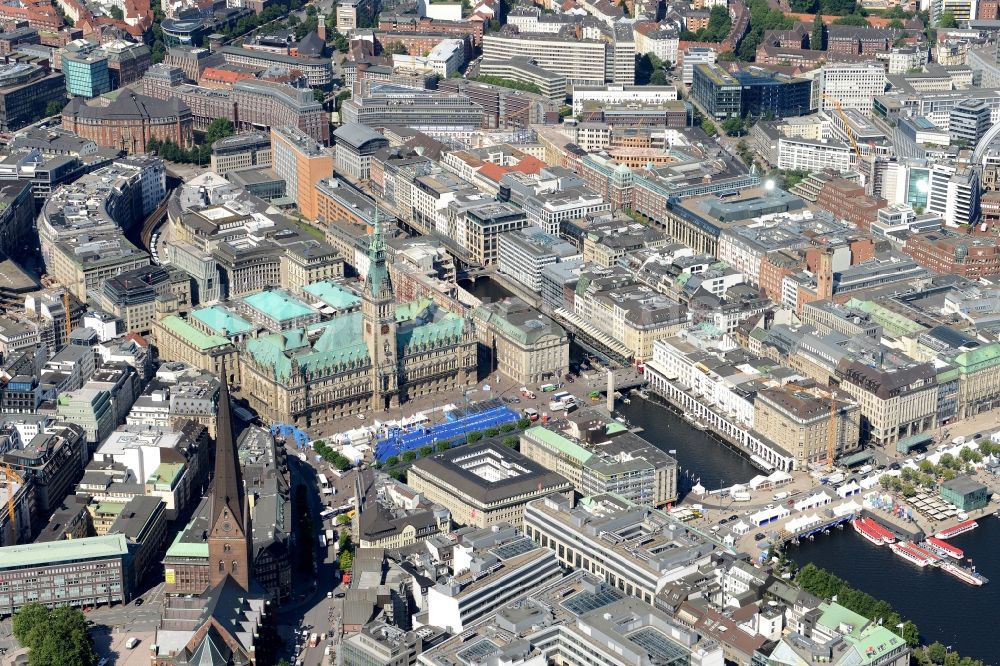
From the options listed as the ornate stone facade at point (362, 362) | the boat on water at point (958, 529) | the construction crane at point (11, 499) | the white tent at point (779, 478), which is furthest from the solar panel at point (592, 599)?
the ornate stone facade at point (362, 362)

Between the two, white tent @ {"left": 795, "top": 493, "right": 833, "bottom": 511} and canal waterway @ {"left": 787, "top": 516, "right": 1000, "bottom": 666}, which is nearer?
canal waterway @ {"left": 787, "top": 516, "right": 1000, "bottom": 666}

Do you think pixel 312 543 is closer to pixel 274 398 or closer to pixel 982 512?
pixel 274 398

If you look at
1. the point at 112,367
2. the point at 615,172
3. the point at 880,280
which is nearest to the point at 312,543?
the point at 112,367

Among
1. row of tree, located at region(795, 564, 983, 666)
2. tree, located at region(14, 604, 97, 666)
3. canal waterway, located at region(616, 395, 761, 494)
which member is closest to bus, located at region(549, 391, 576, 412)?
canal waterway, located at region(616, 395, 761, 494)

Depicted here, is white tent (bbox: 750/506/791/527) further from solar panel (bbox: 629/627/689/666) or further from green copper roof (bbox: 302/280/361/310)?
green copper roof (bbox: 302/280/361/310)

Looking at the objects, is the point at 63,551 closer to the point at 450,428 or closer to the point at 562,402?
the point at 450,428

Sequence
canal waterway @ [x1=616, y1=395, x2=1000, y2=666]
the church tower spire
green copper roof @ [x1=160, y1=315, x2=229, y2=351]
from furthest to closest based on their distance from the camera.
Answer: green copper roof @ [x1=160, y1=315, x2=229, y2=351] < canal waterway @ [x1=616, y1=395, x2=1000, y2=666] < the church tower spire

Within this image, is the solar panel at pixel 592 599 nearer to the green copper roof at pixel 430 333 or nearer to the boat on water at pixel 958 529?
the boat on water at pixel 958 529
